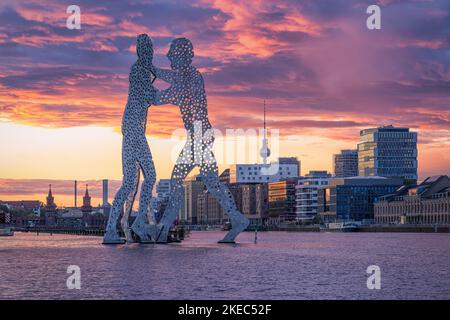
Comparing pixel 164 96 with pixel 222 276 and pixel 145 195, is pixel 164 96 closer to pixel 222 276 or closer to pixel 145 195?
pixel 145 195

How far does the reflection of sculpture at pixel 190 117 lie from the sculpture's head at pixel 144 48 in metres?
1.45

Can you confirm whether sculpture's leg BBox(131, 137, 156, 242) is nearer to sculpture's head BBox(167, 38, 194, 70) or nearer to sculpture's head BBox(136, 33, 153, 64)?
sculpture's head BBox(136, 33, 153, 64)

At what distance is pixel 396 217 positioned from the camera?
7441 inches

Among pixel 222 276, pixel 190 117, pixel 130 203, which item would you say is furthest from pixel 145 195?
pixel 222 276

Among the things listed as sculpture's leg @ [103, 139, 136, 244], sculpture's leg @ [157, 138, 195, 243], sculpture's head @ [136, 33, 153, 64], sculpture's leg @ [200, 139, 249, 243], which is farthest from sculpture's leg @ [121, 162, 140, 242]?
sculpture's head @ [136, 33, 153, 64]

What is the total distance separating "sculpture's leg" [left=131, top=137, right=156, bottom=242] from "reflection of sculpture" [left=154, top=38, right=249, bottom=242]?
6.47ft

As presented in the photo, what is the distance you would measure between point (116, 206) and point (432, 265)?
95.9ft

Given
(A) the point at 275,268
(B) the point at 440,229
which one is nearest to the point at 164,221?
(A) the point at 275,268

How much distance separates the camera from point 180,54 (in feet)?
257

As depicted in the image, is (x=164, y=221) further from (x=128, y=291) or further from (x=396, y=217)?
(x=396, y=217)

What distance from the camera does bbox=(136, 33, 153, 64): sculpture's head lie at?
79.6 m

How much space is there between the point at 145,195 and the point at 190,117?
26.4ft

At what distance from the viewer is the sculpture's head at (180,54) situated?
78438 millimetres
